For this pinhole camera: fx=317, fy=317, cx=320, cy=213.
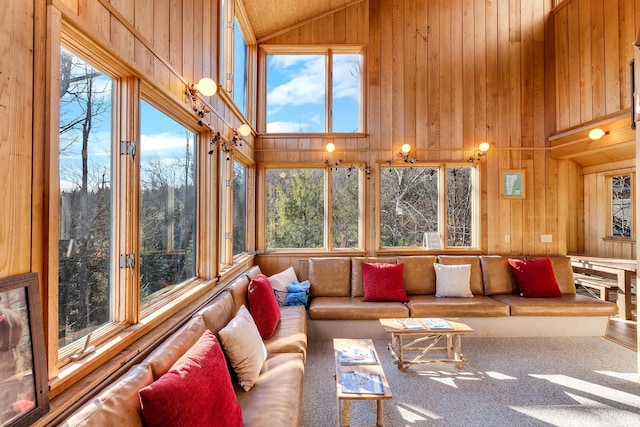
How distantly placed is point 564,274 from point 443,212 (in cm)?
171

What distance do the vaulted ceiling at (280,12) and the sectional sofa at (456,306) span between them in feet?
11.2

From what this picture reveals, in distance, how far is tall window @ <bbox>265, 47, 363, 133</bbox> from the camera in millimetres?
4844

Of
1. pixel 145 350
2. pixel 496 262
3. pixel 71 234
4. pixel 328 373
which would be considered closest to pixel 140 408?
pixel 145 350

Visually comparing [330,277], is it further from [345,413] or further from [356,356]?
[345,413]

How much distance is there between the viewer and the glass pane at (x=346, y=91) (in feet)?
15.9

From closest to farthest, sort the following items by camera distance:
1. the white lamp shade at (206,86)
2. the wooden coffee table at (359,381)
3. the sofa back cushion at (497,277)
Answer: the wooden coffee table at (359,381) < the white lamp shade at (206,86) < the sofa back cushion at (497,277)

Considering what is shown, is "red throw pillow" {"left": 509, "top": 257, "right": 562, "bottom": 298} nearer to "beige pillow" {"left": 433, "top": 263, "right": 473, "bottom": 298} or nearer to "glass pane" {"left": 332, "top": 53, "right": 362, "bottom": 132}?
"beige pillow" {"left": 433, "top": 263, "right": 473, "bottom": 298}

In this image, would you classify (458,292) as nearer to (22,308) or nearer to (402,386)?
(402,386)

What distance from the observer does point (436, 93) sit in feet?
15.6

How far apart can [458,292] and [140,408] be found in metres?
3.69

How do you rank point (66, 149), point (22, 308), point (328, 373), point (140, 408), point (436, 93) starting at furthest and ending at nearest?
1. point (436, 93)
2. point (328, 373)
3. point (66, 149)
4. point (140, 408)
5. point (22, 308)

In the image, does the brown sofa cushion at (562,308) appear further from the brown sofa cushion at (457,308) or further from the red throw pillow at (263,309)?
the red throw pillow at (263,309)

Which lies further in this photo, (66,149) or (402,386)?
(402,386)

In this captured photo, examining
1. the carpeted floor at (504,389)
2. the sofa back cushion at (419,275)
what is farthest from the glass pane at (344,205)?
the carpeted floor at (504,389)
